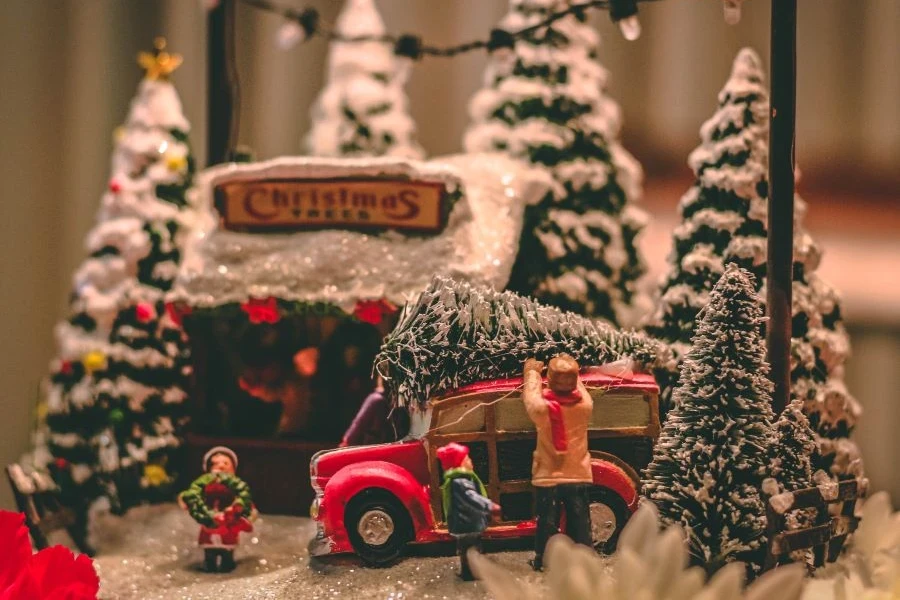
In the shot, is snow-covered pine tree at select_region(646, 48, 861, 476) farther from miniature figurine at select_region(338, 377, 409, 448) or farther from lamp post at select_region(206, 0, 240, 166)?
lamp post at select_region(206, 0, 240, 166)

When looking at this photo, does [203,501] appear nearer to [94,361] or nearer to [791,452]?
[94,361]

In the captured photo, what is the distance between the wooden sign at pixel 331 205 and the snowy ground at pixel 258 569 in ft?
3.13

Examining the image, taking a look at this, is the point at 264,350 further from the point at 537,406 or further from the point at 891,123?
the point at 891,123

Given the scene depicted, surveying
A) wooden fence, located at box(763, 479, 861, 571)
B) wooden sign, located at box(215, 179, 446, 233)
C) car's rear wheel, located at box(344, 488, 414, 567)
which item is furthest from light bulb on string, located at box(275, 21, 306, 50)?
wooden fence, located at box(763, 479, 861, 571)

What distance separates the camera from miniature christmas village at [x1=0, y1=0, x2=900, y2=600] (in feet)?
7.82

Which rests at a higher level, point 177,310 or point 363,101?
point 363,101

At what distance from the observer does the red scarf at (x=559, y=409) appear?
2.38 metres

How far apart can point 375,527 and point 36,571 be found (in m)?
0.80

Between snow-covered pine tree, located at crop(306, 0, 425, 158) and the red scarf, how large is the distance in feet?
8.00

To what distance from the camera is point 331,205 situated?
347cm

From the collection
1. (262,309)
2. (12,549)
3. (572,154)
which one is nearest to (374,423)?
(262,309)

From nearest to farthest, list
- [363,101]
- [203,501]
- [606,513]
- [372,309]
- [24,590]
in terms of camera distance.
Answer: [24,590]
[606,513]
[203,501]
[372,309]
[363,101]

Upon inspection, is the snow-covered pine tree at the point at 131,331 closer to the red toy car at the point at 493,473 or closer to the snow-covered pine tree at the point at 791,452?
the red toy car at the point at 493,473

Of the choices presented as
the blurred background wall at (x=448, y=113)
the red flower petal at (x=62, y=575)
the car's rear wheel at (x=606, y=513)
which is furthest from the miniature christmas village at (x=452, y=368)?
the red flower petal at (x=62, y=575)
